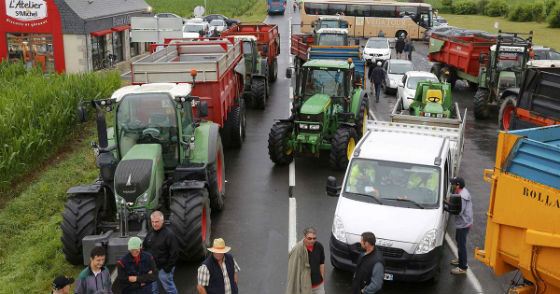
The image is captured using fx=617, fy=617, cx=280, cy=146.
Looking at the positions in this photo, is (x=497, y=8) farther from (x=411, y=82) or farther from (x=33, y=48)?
(x=33, y=48)

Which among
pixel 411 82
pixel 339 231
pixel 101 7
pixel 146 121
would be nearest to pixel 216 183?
pixel 146 121

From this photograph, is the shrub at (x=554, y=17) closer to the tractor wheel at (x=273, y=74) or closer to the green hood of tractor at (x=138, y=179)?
the tractor wheel at (x=273, y=74)

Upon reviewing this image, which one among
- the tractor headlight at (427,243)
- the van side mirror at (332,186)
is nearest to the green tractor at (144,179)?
the van side mirror at (332,186)

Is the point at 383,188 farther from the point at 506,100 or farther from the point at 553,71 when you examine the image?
the point at 506,100

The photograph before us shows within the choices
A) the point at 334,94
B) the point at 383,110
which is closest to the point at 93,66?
the point at 383,110

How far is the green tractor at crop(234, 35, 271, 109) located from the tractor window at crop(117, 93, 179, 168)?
11.2m

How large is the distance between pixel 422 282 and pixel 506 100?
11728mm

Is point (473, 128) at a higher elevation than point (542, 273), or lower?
lower

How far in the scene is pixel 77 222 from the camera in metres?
9.09

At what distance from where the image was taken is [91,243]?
8555mm

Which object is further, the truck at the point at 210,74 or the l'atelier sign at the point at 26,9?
the l'atelier sign at the point at 26,9

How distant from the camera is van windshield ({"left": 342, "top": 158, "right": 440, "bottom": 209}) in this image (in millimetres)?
9375

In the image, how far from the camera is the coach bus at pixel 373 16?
45750 millimetres

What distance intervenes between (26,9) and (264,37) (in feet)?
35.9
